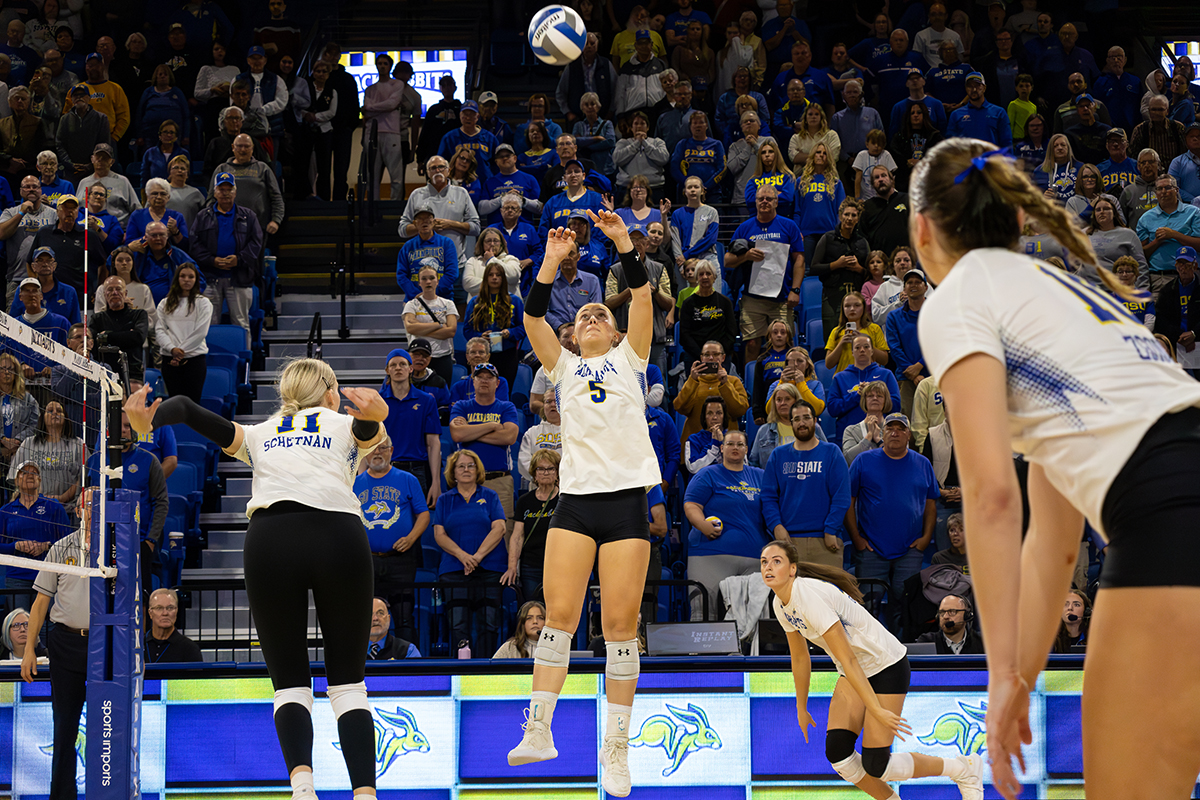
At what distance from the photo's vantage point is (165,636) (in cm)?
902

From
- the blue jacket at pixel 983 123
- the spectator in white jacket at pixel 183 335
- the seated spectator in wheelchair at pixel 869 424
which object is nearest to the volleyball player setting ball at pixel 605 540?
the seated spectator in wheelchair at pixel 869 424

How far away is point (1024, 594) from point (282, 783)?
587 cm

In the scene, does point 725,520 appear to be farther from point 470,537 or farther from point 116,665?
point 116,665

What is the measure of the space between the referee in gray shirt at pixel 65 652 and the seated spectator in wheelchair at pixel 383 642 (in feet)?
6.55

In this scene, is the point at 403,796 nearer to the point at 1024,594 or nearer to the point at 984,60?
the point at 1024,594

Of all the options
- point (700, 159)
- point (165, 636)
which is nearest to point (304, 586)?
point (165, 636)

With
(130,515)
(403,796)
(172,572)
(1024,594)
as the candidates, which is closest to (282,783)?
(403,796)

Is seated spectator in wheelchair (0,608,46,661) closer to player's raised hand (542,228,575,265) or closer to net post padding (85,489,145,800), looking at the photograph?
net post padding (85,489,145,800)

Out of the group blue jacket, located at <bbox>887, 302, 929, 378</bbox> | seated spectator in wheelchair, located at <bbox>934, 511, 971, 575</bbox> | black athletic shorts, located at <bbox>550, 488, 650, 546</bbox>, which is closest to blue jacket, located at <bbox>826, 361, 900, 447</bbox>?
blue jacket, located at <bbox>887, 302, 929, 378</bbox>

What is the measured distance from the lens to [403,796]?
25.1 feet

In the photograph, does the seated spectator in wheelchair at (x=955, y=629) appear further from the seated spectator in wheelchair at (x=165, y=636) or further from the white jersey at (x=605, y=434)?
the seated spectator in wheelchair at (x=165, y=636)

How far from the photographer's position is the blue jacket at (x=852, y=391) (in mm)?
11492

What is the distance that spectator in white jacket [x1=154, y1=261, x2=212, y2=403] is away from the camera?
474 inches

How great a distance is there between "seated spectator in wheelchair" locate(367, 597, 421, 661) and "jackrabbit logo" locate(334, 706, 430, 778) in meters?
1.35
